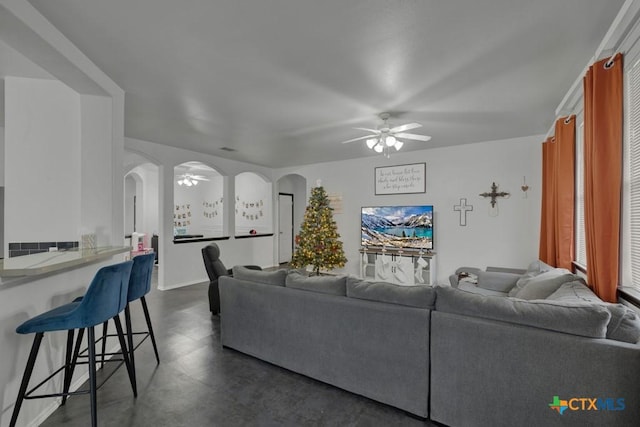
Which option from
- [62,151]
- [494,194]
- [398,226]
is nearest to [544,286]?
[494,194]

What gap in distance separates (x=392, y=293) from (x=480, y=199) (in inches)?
157

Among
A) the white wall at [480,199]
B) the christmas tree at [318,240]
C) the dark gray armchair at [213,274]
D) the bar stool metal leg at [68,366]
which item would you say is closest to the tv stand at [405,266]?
the white wall at [480,199]

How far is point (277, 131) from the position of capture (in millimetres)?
4422

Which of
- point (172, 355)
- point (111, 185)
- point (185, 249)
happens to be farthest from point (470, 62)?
point (185, 249)

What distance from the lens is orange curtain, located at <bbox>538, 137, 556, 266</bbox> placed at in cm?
372

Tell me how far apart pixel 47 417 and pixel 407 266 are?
494 cm

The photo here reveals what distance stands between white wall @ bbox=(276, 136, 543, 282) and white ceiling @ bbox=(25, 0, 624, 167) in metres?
1.06

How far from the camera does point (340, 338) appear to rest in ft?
7.38

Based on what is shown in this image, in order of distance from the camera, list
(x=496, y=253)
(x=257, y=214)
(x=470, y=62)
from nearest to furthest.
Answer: (x=470, y=62)
(x=496, y=253)
(x=257, y=214)

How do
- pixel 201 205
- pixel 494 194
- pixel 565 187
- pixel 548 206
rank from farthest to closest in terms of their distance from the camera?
pixel 201 205
pixel 494 194
pixel 548 206
pixel 565 187

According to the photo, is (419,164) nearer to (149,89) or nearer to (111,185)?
(149,89)

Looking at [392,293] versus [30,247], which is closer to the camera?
[392,293]

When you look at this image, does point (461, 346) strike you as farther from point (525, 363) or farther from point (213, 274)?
point (213, 274)

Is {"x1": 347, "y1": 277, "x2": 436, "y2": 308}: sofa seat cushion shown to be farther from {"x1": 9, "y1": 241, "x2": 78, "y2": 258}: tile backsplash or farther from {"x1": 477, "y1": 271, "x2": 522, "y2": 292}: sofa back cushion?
{"x1": 9, "y1": 241, "x2": 78, "y2": 258}: tile backsplash
